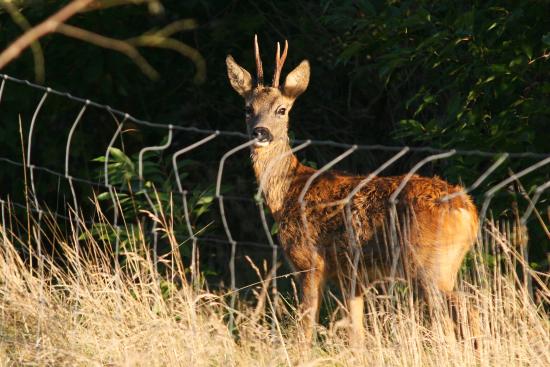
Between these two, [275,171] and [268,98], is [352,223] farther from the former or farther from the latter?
[268,98]

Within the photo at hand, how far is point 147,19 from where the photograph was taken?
9078mm

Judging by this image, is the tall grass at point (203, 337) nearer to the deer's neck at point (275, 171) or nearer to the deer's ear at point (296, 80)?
the deer's neck at point (275, 171)

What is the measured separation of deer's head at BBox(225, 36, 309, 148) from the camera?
22.4ft

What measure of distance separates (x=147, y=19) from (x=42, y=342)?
5176 millimetres

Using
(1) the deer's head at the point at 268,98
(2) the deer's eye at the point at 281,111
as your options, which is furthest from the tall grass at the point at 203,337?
(2) the deer's eye at the point at 281,111

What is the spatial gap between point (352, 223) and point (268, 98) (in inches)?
64.4

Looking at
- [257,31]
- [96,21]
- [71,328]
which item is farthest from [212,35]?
[71,328]

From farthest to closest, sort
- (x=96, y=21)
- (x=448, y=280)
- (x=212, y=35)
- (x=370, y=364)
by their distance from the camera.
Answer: (x=212, y=35) < (x=96, y=21) < (x=448, y=280) < (x=370, y=364)

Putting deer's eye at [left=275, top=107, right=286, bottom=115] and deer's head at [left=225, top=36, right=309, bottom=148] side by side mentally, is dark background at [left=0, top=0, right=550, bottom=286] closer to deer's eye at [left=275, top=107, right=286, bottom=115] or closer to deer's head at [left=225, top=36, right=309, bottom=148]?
deer's head at [left=225, top=36, right=309, bottom=148]

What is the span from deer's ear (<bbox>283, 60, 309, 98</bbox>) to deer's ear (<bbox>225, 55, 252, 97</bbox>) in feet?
1.00

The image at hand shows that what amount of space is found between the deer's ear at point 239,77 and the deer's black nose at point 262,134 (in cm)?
64

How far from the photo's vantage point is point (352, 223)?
5727 millimetres

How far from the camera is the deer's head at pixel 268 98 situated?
6.82 metres

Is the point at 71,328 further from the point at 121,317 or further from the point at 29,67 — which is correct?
the point at 29,67
